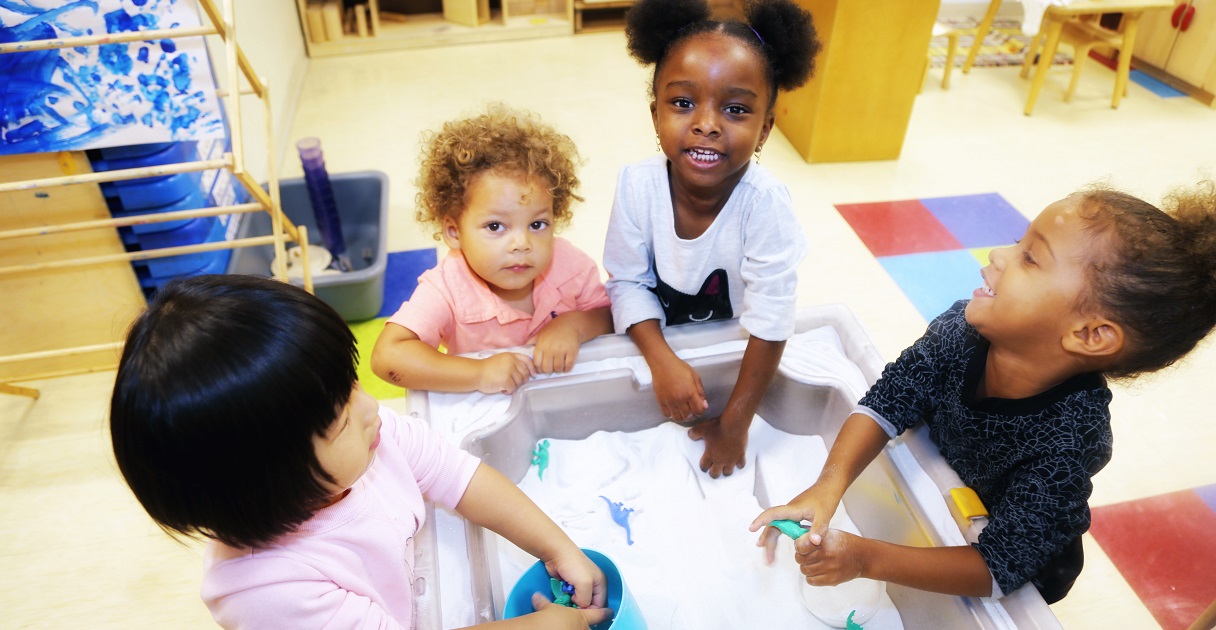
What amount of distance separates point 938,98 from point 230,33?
8.64ft

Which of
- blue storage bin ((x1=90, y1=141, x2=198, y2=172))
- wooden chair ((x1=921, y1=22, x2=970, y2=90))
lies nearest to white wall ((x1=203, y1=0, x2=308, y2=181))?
blue storage bin ((x1=90, y1=141, x2=198, y2=172))

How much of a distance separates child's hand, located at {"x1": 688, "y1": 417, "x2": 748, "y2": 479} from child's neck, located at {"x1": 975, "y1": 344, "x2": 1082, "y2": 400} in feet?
1.19

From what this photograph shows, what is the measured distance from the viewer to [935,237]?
2172 millimetres

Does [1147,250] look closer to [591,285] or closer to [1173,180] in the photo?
[591,285]

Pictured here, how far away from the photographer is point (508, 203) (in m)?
1.07

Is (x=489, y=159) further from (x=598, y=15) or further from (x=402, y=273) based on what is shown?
(x=598, y=15)

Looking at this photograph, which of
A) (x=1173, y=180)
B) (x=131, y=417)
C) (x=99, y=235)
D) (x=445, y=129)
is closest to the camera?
(x=131, y=417)

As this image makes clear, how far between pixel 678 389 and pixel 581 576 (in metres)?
0.33

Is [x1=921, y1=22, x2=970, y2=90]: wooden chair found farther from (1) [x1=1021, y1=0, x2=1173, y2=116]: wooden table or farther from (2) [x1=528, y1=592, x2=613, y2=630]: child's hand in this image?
(2) [x1=528, y1=592, x2=613, y2=630]: child's hand

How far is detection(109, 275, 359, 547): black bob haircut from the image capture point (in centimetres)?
54

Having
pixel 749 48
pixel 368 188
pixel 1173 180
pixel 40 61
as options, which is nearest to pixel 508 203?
pixel 749 48

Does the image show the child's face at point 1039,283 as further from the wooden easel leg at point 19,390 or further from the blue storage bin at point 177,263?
the wooden easel leg at point 19,390

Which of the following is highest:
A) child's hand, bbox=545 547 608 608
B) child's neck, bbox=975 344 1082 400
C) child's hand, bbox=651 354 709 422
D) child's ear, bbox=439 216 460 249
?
child's neck, bbox=975 344 1082 400

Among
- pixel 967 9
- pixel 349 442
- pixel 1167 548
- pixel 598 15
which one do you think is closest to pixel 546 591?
pixel 349 442
